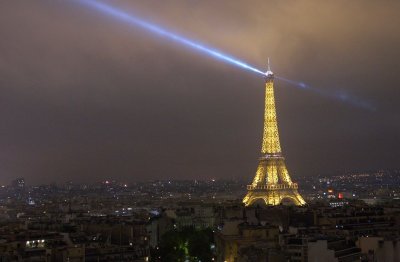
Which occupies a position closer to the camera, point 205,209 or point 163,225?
point 163,225

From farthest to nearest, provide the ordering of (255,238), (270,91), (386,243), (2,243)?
(270,91)
(255,238)
(2,243)
(386,243)

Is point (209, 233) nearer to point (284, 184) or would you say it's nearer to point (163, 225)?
point (163, 225)

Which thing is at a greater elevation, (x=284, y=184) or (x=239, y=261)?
(x=284, y=184)

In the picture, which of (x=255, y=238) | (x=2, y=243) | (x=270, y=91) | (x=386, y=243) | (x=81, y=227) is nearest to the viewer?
(x=386, y=243)

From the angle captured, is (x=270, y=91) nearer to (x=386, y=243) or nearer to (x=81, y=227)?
(x=81, y=227)

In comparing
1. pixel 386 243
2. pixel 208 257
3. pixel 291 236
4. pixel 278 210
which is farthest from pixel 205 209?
pixel 386 243

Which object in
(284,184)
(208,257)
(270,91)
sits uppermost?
(270,91)
